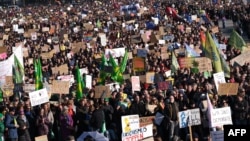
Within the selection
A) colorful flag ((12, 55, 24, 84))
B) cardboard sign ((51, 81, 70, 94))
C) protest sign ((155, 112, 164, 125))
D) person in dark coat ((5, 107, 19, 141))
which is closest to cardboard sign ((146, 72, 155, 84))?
cardboard sign ((51, 81, 70, 94))

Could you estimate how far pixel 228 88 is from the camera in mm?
11602

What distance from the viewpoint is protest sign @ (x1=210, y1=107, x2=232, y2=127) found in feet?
32.4

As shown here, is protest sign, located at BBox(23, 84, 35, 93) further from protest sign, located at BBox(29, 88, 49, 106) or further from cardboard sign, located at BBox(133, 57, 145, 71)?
cardboard sign, located at BBox(133, 57, 145, 71)

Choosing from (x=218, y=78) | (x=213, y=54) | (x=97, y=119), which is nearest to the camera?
(x=97, y=119)

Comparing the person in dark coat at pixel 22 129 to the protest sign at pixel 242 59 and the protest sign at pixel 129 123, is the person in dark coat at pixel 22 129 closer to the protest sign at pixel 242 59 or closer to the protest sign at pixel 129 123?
the protest sign at pixel 129 123

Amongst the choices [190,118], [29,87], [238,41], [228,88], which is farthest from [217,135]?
[238,41]

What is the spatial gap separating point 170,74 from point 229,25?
13884 mm

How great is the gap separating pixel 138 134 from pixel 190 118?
148cm

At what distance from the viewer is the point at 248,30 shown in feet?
88.1

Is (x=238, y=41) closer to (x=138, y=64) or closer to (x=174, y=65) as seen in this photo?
(x=174, y=65)

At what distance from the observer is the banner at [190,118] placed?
10117mm

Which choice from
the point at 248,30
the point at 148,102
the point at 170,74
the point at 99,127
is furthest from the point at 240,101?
the point at 248,30

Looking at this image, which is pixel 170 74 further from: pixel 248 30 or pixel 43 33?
pixel 43 33

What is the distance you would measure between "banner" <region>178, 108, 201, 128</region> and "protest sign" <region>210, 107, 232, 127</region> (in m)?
0.32
